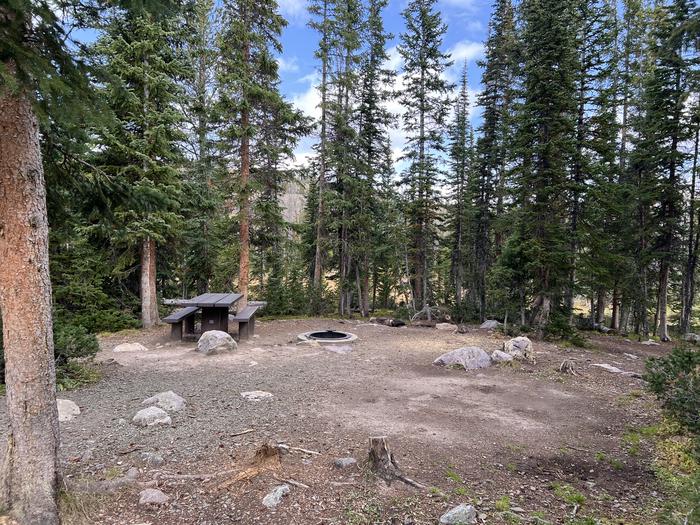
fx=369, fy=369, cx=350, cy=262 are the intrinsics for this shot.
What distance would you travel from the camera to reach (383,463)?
3770 mm

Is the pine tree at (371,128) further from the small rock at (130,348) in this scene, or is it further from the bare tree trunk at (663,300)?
the bare tree trunk at (663,300)

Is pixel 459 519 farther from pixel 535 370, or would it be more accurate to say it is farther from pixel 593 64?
pixel 593 64

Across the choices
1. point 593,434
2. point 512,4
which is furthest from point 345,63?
point 593,434

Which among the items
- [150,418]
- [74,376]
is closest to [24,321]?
[150,418]

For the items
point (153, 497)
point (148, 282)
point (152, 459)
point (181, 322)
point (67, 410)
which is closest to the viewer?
point (153, 497)

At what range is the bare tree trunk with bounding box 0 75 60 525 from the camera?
2711mm

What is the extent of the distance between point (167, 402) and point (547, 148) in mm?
12182

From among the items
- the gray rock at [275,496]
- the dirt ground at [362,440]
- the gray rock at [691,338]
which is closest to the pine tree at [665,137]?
the gray rock at [691,338]

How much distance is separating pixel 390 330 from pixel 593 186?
329 inches

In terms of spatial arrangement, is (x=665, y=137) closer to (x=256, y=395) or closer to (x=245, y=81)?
(x=245, y=81)

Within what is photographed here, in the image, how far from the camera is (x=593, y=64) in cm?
1306

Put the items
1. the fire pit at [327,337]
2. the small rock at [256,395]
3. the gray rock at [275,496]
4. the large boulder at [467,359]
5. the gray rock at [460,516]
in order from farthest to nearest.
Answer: the fire pit at [327,337]
the large boulder at [467,359]
the small rock at [256,395]
the gray rock at [275,496]
the gray rock at [460,516]

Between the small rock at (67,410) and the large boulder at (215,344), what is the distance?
384 cm

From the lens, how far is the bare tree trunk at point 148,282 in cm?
1196
